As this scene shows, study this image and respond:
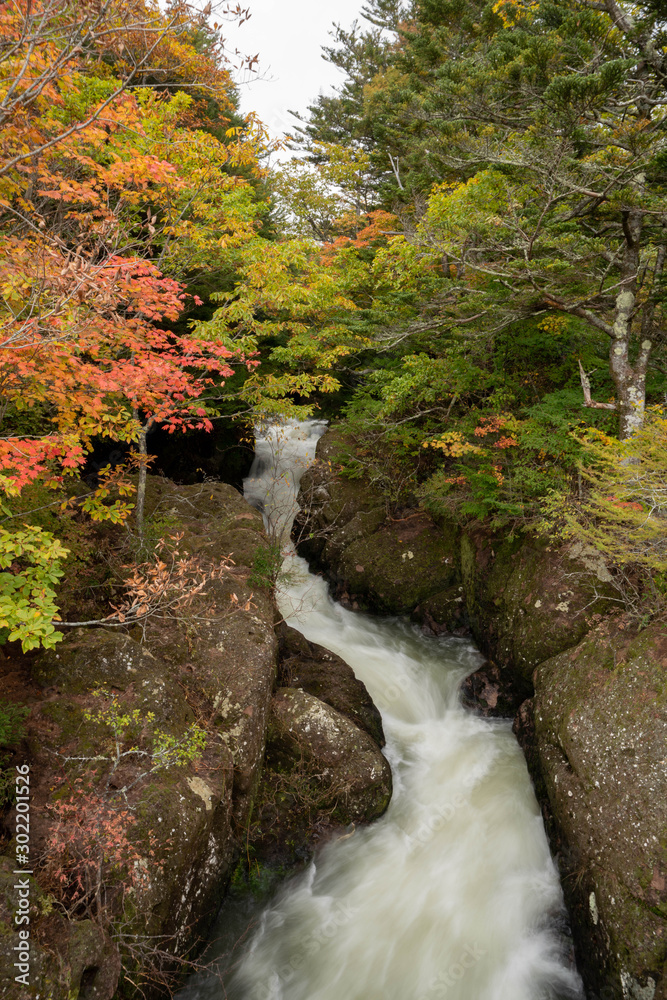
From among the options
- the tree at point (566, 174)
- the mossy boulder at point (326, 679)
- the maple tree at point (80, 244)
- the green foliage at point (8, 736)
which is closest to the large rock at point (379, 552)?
the mossy boulder at point (326, 679)

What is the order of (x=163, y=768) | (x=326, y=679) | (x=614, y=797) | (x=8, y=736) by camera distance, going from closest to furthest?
(x=8, y=736), (x=163, y=768), (x=614, y=797), (x=326, y=679)

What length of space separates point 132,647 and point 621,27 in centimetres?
1052

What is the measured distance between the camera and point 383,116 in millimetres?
16734

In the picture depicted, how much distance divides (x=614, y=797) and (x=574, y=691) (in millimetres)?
1349

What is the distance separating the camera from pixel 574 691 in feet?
21.6

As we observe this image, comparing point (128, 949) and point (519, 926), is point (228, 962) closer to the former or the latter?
point (128, 949)

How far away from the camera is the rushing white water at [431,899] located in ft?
17.6

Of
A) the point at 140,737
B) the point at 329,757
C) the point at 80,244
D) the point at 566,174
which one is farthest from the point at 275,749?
the point at 566,174

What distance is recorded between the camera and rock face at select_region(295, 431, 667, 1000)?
16.3ft

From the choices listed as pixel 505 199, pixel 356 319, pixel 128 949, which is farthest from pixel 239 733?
pixel 505 199

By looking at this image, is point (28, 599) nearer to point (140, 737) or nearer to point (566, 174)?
point (140, 737)

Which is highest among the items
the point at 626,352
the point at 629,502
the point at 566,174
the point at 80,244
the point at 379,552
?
the point at 566,174

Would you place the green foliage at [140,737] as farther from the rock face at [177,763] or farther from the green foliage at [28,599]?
the green foliage at [28,599]

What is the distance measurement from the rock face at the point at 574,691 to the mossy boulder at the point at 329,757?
7.56 feet
